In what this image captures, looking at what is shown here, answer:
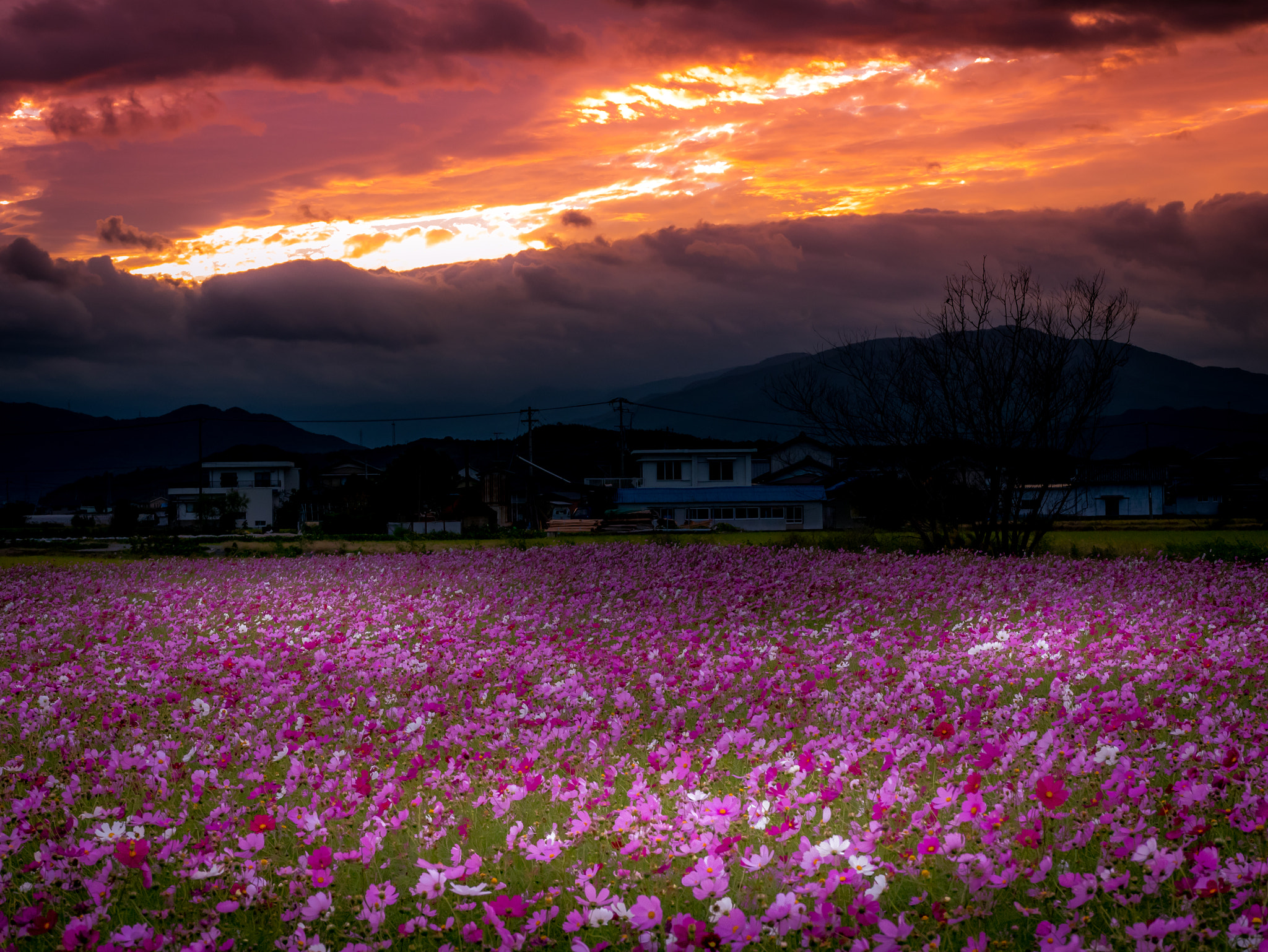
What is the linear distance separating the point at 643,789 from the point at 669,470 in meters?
63.9

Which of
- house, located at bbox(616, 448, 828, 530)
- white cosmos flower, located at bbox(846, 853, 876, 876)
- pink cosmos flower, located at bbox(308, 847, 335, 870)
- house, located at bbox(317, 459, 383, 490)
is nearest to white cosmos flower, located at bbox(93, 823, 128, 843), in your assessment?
pink cosmos flower, located at bbox(308, 847, 335, 870)

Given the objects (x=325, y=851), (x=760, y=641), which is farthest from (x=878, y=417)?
(x=325, y=851)

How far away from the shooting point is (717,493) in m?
64.1

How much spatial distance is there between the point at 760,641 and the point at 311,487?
90450 mm

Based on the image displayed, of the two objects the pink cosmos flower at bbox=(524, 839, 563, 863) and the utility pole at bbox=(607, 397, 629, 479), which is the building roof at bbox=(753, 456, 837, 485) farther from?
the pink cosmos flower at bbox=(524, 839, 563, 863)

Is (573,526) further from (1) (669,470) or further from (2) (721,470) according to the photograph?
(2) (721,470)

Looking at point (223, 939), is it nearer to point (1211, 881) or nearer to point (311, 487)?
point (1211, 881)

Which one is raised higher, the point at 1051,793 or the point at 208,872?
the point at 1051,793

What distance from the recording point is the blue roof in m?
62.0

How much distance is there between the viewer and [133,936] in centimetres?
354

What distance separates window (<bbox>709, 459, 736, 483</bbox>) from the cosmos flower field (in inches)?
2233

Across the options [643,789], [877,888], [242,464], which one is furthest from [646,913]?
[242,464]

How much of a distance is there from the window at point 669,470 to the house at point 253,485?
3920 cm

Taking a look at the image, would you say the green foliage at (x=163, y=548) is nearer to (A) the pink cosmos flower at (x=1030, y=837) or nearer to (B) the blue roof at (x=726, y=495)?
(A) the pink cosmos flower at (x=1030, y=837)
